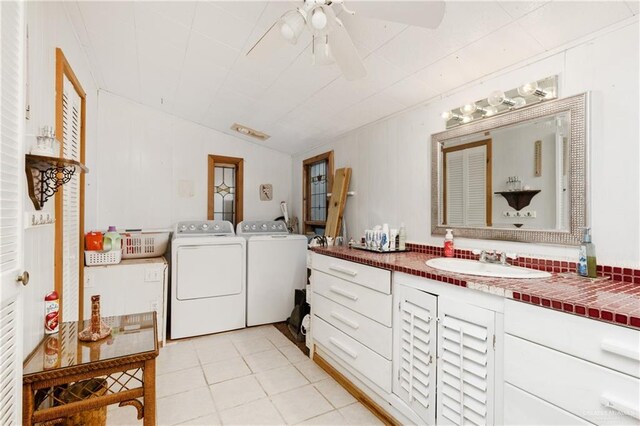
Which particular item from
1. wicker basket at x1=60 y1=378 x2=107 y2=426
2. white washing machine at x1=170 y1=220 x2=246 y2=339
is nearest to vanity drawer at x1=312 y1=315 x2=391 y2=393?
white washing machine at x1=170 y1=220 x2=246 y2=339

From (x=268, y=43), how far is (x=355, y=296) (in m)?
1.58

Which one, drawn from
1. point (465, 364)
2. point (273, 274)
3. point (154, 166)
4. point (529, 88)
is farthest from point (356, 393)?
point (154, 166)

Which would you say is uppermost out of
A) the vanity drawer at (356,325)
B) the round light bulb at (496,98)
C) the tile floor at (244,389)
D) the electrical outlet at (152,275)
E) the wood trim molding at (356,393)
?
the round light bulb at (496,98)

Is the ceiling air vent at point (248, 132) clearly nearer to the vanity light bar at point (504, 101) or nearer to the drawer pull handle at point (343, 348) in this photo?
the vanity light bar at point (504, 101)

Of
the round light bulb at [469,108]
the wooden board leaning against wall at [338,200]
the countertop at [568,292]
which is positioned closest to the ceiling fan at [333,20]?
the round light bulb at [469,108]

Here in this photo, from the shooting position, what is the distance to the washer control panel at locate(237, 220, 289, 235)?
3883mm

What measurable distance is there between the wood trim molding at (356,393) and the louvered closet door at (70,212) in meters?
1.84

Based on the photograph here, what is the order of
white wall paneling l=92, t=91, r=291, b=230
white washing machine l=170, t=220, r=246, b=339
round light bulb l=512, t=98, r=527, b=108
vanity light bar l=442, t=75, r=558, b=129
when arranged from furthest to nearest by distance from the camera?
white wall paneling l=92, t=91, r=291, b=230
white washing machine l=170, t=220, r=246, b=339
round light bulb l=512, t=98, r=527, b=108
vanity light bar l=442, t=75, r=558, b=129

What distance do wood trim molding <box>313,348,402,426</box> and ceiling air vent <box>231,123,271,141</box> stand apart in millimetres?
2540

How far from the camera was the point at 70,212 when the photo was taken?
2219mm

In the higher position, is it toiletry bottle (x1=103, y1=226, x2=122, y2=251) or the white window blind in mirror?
the white window blind in mirror

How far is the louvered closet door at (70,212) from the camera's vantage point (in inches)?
79.2

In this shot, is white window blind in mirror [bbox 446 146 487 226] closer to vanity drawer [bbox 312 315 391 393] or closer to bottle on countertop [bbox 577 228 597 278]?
bottle on countertop [bbox 577 228 597 278]

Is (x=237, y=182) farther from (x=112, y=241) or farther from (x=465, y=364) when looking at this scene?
(x=465, y=364)
